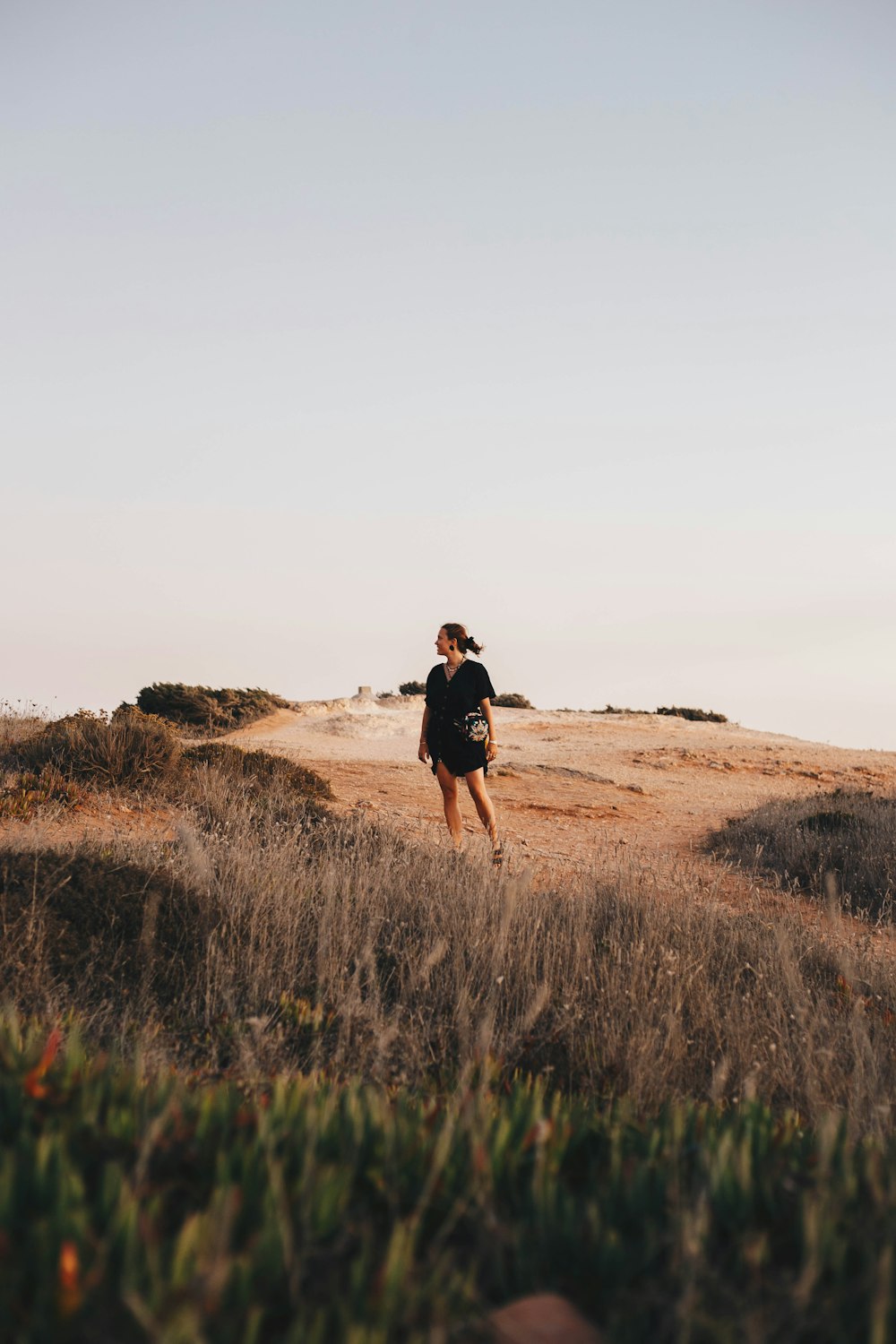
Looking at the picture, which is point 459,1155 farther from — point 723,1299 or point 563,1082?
point 563,1082

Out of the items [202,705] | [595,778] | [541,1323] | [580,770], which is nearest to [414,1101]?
[541,1323]

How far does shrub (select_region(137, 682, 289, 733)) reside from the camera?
25344 millimetres

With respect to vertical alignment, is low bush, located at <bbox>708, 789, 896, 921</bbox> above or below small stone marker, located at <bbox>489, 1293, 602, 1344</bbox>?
below

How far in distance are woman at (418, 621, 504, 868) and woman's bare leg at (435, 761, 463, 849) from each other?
0.04 ft

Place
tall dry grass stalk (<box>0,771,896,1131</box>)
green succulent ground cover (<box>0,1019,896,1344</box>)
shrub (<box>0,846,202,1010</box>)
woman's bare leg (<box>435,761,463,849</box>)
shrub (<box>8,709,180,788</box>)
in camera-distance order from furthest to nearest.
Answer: shrub (<box>8,709,180,788</box>)
woman's bare leg (<box>435,761,463,849</box>)
shrub (<box>0,846,202,1010</box>)
tall dry grass stalk (<box>0,771,896,1131</box>)
green succulent ground cover (<box>0,1019,896,1344</box>)

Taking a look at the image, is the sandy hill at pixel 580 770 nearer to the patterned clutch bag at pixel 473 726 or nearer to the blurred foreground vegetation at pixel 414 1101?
the patterned clutch bag at pixel 473 726

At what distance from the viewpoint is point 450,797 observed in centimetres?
956

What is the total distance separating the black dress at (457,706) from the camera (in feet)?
30.0

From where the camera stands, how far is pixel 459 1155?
5.96 ft

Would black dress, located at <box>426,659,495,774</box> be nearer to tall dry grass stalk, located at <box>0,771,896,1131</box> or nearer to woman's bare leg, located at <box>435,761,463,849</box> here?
woman's bare leg, located at <box>435,761,463,849</box>

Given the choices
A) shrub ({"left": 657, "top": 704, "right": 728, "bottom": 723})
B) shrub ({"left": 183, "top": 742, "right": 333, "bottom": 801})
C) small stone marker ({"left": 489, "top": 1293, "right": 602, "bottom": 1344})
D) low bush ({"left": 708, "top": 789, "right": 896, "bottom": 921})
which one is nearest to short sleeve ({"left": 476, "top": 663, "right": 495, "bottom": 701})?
low bush ({"left": 708, "top": 789, "right": 896, "bottom": 921})

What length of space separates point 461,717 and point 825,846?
4.63 meters

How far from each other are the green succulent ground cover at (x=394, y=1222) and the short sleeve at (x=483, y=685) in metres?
7.15

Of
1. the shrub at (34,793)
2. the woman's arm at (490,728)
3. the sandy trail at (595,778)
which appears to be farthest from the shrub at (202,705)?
the woman's arm at (490,728)
